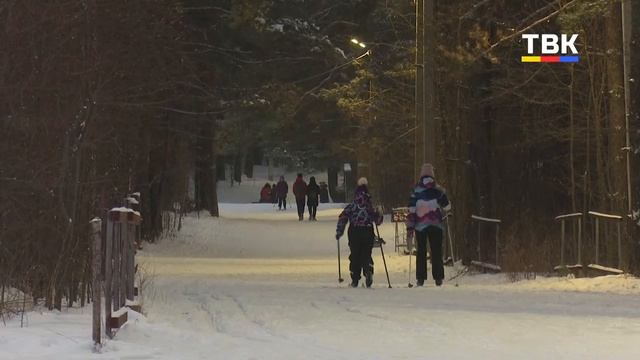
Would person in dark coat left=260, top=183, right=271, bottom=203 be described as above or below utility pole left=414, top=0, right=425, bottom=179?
below

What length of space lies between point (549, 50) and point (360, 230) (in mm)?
5576

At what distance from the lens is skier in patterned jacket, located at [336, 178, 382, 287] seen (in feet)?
44.9

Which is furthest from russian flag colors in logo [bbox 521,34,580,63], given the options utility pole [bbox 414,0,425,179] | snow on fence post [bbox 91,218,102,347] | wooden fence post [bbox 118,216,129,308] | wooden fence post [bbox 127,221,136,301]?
snow on fence post [bbox 91,218,102,347]

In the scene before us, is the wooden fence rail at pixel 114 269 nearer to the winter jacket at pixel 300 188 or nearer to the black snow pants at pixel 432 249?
the black snow pants at pixel 432 249

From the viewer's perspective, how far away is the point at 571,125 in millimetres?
16953

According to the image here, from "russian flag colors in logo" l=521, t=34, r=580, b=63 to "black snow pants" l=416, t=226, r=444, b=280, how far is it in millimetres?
4592

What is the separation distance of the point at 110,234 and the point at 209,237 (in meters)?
19.2

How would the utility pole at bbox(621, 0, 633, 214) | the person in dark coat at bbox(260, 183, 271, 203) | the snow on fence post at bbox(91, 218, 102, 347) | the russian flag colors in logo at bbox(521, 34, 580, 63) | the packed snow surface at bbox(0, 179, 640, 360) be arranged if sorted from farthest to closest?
the person in dark coat at bbox(260, 183, 271, 203) → the russian flag colors in logo at bbox(521, 34, 580, 63) → the utility pole at bbox(621, 0, 633, 214) → the packed snow surface at bbox(0, 179, 640, 360) → the snow on fence post at bbox(91, 218, 102, 347)

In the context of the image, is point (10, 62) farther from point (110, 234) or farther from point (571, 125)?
point (571, 125)

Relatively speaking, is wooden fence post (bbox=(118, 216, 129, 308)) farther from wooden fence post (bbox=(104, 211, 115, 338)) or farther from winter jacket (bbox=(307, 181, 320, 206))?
winter jacket (bbox=(307, 181, 320, 206))

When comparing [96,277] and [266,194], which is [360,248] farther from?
[266,194]

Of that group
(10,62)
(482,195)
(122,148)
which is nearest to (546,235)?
(482,195)

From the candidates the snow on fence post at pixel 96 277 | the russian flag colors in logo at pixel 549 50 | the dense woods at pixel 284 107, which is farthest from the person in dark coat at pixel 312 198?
the snow on fence post at pixel 96 277

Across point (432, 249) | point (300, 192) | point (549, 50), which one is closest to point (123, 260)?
point (432, 249)
